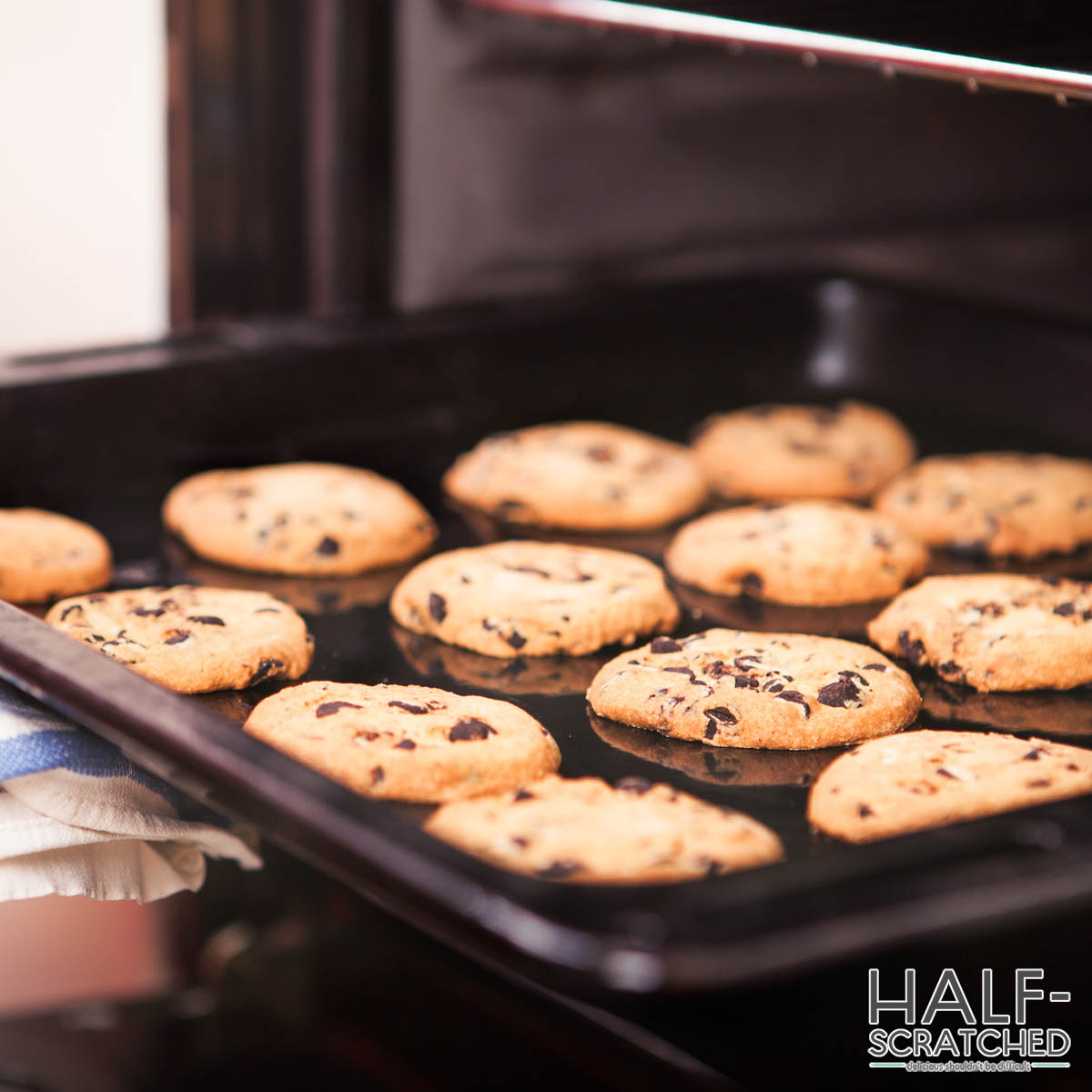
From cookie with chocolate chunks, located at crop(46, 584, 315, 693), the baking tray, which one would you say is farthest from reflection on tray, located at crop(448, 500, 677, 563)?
cookie with chocolate chunks, located at crop(46, 584, 315, 693)

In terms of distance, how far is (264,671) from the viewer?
1294 millimetres

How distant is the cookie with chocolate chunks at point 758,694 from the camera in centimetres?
120

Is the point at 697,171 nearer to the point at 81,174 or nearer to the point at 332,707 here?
the point at 81,174

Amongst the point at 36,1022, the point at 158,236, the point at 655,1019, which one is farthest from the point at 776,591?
the point at 158,236

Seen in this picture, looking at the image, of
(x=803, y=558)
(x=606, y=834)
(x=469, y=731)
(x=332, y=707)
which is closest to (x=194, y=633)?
(x=332, y=707)

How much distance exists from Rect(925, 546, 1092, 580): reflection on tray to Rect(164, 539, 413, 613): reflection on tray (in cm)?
63

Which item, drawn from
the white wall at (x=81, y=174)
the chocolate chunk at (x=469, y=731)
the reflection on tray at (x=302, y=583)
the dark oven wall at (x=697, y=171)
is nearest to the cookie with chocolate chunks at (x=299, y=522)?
the reflection on tray at (x=302, y=583)

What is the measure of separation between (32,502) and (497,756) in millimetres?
846

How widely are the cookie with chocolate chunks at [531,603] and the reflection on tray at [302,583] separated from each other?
0.07 metres

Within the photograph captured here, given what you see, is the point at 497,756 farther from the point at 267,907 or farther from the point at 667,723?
the point at 267,907

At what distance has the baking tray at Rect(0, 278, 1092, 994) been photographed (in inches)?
28.0

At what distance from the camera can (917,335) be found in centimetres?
216

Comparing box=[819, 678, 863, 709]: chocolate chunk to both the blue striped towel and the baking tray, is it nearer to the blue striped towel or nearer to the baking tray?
Result: the baking tray

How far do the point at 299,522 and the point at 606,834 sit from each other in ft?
2.64
